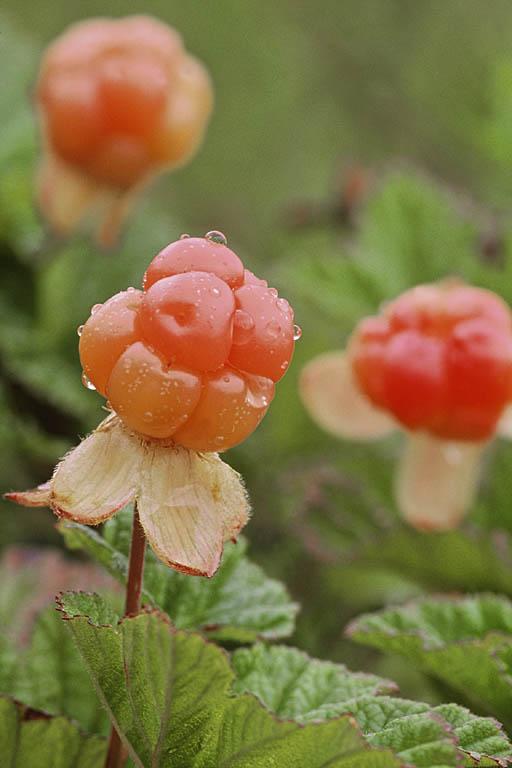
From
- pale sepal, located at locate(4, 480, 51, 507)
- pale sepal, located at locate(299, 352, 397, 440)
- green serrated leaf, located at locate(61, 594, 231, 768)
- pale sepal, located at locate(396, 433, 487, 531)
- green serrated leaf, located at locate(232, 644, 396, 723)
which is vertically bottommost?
green serrated leaf, located at locate(61, 594, 231, 768)

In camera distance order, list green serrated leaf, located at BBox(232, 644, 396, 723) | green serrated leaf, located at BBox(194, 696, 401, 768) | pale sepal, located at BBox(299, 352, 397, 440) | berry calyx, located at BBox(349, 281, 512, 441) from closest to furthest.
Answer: green serrated leaf, located at BBox(194, 696, 401, 768), green serrated leaf, located at BBox(232, 644, 396, 723), berry calyx, located at BBox(349, 281, 512, 441), pale sepal, located at BBox(299, 352, 397, 440)

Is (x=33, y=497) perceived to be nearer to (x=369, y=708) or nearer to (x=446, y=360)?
(x=369, y=708)

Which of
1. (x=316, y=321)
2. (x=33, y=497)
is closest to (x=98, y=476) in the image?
(x=33, y=497)

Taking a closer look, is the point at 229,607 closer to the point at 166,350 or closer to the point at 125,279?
the point at 166,350

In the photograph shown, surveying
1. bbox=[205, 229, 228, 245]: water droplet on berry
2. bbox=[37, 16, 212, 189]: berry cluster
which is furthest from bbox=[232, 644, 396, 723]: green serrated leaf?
bbox=[37, 16, 212, 189]: berry cluster

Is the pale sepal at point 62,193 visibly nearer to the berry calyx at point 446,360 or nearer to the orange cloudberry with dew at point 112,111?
Answer: the orange cloudberry with dew at point 112,111

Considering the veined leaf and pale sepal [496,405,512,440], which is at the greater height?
pale sepal [496,405,512,440]

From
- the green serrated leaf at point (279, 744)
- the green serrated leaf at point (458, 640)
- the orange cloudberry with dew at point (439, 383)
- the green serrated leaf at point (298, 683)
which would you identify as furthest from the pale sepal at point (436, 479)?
the green serrated leaf at point (279, 744)

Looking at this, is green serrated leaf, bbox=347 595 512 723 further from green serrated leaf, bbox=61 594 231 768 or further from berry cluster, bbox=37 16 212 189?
berry cluster, bbox=37 16 212 189
